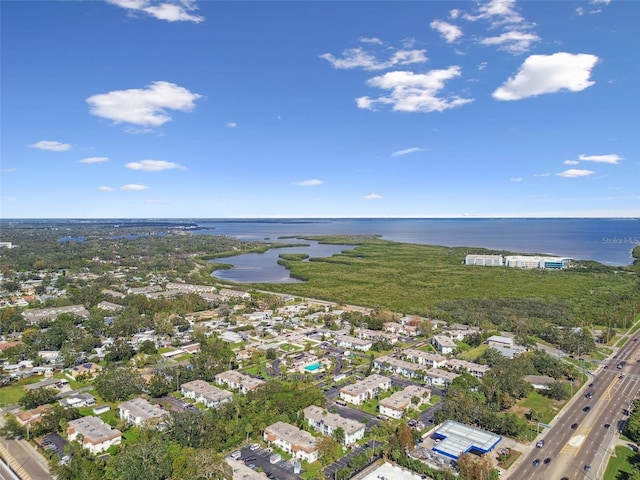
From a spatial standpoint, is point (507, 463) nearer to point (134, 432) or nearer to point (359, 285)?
point (134, 432)

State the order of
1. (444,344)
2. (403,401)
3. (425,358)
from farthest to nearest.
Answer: (444,344)
(425,358)
(403,401)

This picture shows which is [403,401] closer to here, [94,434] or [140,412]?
[140,412]

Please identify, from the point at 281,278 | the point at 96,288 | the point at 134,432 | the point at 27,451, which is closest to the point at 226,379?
the point at 134,432

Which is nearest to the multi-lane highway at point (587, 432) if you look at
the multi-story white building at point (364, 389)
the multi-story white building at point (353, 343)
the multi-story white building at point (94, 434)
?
the multi-story white building at point (364, 389)

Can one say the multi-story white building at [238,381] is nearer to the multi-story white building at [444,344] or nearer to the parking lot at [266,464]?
the parking lot at [266,464]

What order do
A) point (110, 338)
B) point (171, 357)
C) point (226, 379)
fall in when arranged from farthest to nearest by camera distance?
1. point (110, 338)
2. point (171, 357)
3. point (226, 379)

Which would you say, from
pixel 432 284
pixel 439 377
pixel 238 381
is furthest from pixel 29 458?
pixel 432 284
